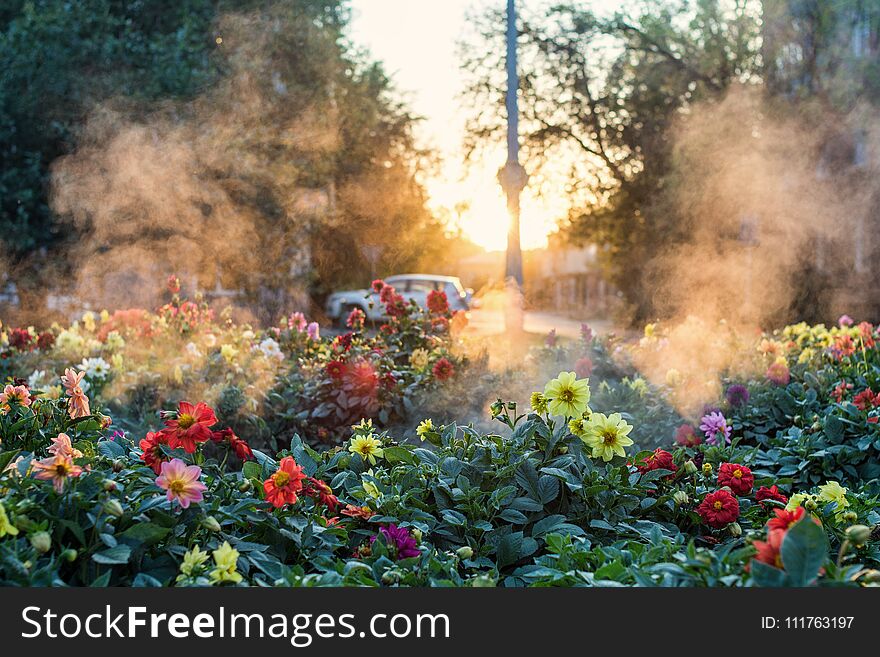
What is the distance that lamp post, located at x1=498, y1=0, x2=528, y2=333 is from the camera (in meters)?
9.16

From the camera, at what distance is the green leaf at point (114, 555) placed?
5.04 feet

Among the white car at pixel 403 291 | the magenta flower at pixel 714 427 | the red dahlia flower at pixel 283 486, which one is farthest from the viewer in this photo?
the white car at pixel 403 291

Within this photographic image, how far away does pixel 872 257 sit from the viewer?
12.4 m

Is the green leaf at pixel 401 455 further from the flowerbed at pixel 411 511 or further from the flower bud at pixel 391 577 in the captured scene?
the flower bud at pixel 391 577

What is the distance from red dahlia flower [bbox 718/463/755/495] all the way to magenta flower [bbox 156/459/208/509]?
1.40m

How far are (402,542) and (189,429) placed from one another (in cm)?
54

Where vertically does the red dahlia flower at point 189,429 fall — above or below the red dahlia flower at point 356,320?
below

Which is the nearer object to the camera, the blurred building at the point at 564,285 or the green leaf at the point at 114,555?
the green leaf at the point at 114,555

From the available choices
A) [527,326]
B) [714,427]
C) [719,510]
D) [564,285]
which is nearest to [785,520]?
[719,510]

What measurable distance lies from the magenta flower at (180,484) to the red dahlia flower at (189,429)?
9.5 inches

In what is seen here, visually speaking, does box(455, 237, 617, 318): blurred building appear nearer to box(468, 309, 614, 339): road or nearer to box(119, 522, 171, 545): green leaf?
box(468, 309, 614, 339): road

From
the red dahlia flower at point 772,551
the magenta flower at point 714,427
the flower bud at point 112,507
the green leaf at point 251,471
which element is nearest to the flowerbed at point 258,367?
the magenta flower at point 714,427

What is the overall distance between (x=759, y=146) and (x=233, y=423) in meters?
10.0

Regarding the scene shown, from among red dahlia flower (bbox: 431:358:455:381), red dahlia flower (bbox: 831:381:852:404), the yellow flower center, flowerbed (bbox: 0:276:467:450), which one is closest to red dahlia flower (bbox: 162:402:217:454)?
the yellow flower center
